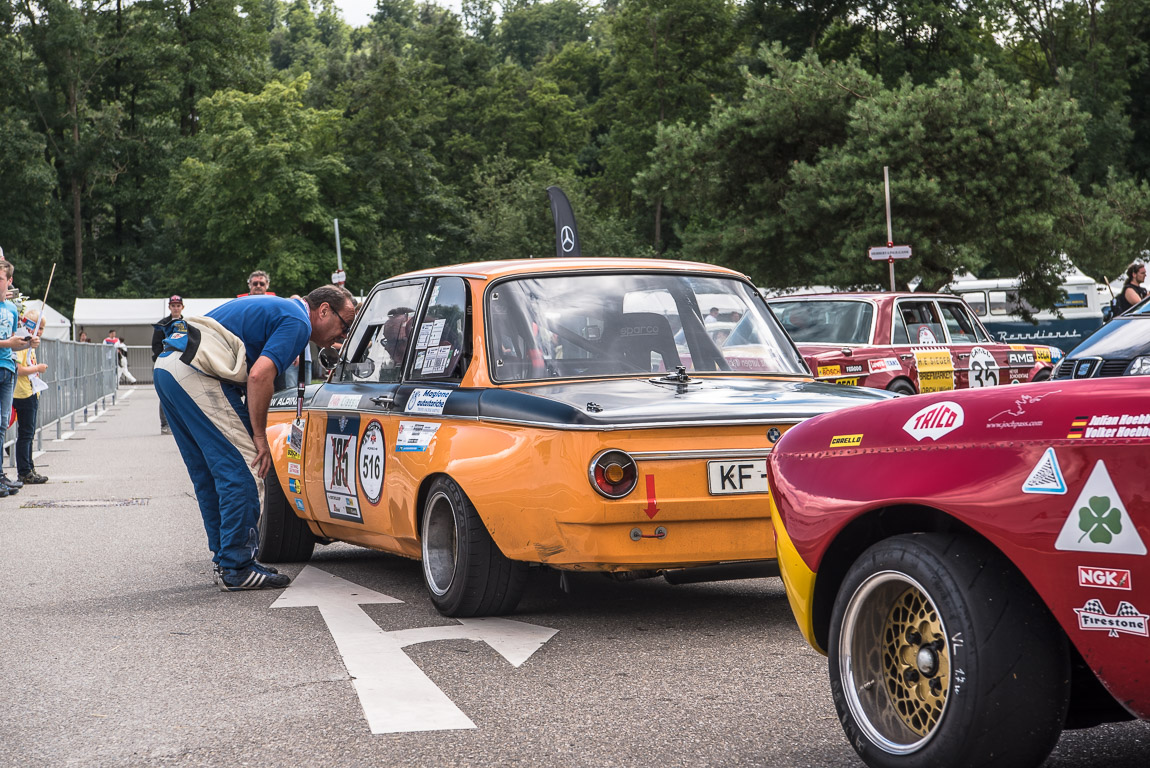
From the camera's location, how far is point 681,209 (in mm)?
36500

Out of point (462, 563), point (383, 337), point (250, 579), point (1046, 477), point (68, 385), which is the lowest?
point (250, 579)

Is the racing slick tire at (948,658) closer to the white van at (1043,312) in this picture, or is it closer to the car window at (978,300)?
the white van at (1043,312)

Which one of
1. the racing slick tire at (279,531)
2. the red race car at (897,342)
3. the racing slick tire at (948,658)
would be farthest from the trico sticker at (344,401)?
the red race car at (897,342)

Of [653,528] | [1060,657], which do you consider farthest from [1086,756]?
[653,528]

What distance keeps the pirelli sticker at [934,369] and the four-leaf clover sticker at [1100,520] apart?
1264 centimetres

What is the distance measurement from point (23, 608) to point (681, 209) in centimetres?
3053

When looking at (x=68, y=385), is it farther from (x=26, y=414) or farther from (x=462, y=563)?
(x=462, y=563)

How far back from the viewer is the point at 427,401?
6598 mm

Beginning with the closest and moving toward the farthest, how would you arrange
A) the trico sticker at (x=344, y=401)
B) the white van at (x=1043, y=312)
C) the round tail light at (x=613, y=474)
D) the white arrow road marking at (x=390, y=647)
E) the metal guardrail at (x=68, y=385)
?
the white arrow road marking at (x=390, y=647) → the round tail light at (x=613, y=474) → the trico sticker at (x=344, y=401) → the metal guardrail at (x=68, y=385) → the white van at (x=1043, y=312)

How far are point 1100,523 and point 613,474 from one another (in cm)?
278

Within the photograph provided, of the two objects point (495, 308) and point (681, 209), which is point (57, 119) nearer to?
point (681, 209)

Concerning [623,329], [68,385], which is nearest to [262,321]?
[623,329]

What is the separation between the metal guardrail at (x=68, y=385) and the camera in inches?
743

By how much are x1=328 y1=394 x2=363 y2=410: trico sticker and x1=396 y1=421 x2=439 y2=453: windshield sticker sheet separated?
623mm
